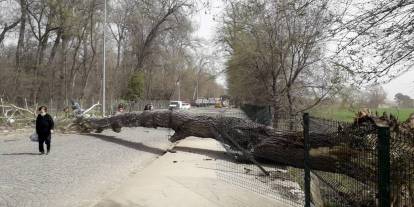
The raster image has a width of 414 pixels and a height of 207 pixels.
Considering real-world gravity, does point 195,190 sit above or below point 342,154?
below

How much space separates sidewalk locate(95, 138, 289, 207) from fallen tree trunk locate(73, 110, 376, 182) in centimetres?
121

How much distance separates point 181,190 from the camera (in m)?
9.71

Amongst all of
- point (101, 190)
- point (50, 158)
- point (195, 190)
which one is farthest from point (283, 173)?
point (50, 158)

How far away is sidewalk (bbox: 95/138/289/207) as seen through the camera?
28.3ft

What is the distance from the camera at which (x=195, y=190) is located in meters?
9.72

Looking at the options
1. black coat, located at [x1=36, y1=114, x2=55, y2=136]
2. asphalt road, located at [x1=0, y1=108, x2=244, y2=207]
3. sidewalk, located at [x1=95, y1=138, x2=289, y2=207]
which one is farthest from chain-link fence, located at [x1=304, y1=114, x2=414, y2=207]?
black coat, located at [x1=36, y1=114, x2=55, y2=136]

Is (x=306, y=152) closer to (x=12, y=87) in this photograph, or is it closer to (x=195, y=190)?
(x=195, y=190)

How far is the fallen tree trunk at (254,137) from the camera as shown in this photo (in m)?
7.75

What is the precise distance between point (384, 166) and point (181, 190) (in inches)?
222

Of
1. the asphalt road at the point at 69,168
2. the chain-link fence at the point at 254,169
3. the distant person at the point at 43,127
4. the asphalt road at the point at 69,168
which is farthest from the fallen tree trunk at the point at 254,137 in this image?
the distant person at the point at 43,127

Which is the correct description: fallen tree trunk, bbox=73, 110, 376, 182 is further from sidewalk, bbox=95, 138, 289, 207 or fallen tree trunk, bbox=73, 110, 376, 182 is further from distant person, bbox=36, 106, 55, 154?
distant person, bbox=36, 106, 55, 154

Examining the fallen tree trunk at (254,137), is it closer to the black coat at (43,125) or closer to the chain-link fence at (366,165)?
the chain-link fence at (366,165)

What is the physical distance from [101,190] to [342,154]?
5.30 metres

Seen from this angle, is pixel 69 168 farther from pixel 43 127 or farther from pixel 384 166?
pixel 384 166
